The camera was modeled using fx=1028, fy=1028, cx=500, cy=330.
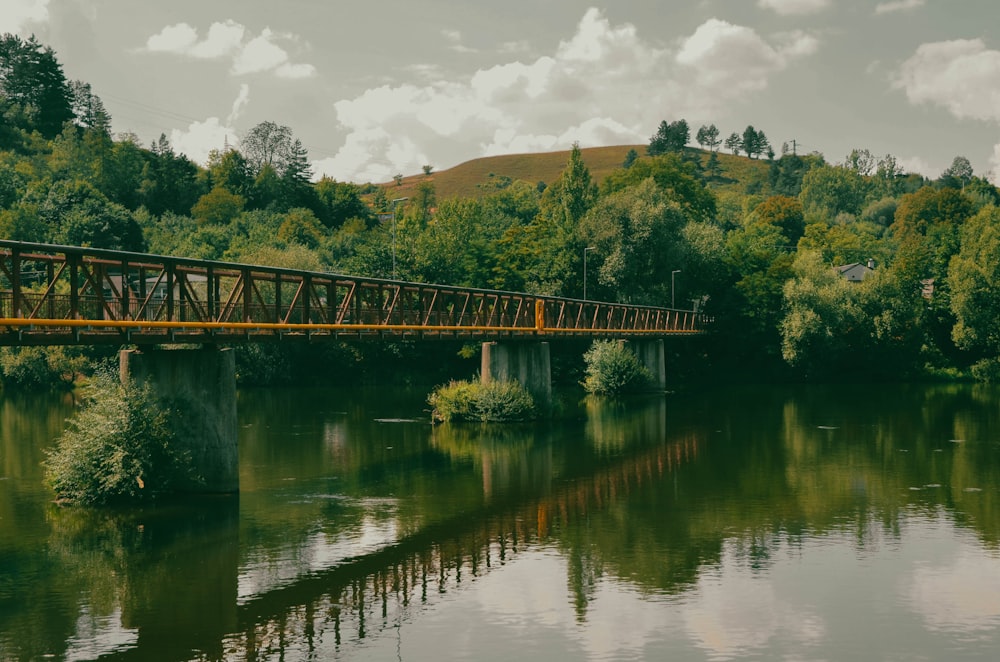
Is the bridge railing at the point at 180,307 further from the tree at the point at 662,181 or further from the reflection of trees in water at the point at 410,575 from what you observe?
the tree at the point at 662,181

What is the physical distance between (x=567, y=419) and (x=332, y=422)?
46.9ft

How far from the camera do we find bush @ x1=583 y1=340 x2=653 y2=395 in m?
82.2

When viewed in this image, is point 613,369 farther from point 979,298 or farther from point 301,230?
point 301,230

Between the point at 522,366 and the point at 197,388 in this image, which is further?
the point at 522,366

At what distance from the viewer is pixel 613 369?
8231 centimetres

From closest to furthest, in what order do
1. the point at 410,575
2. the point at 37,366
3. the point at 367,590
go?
the point at 367,590, the point at 410,575, the point at 37,366

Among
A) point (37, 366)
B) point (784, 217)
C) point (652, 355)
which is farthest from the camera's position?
point (784, 217)

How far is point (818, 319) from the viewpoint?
95750 mm

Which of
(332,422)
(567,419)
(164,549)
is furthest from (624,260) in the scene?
(164,549)

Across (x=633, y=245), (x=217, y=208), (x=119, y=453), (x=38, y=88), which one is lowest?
(x=119, y=453)

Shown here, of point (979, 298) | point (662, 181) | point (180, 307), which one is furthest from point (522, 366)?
point (662, 181)

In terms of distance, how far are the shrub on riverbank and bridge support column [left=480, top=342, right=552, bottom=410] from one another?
59 centimetres

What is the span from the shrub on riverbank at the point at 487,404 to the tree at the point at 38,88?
14380cm

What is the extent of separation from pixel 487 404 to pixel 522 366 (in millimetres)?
3181
